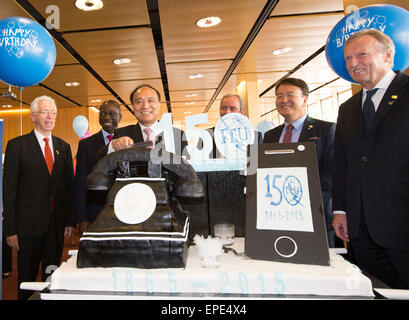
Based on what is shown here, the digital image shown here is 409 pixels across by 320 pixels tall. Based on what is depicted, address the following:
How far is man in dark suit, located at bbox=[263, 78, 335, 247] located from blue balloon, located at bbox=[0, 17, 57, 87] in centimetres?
209

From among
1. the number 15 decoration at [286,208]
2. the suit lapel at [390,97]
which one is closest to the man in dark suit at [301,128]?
the suit lapel at [390,97]

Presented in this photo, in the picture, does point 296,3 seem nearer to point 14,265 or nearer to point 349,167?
point 349,167

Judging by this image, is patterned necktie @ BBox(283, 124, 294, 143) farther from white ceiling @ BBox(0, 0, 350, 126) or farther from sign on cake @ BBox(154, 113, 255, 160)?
white ceiling @ BBox(0, 0, 350, 126)

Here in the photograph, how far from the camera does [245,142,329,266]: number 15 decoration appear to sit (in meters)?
0.70

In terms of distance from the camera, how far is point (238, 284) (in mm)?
608

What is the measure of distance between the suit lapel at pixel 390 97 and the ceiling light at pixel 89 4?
115 inches

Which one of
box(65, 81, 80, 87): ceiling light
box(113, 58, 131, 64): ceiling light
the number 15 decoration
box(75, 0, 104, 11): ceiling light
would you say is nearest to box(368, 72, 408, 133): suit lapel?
the number 15 decoration

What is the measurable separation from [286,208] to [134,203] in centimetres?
41

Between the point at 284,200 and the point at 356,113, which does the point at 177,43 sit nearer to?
the point at 356,113

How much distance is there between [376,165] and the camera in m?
1.21

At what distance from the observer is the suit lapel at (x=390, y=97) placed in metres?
1.21

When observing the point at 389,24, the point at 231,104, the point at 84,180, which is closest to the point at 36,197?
the point at 84,180

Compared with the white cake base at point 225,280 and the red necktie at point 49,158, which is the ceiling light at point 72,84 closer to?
the red necktie at point 49,158

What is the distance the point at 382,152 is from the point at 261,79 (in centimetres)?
579
